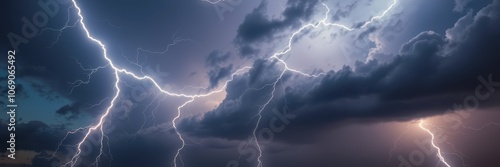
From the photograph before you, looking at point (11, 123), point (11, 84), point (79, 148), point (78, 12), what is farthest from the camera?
point (79, 148)

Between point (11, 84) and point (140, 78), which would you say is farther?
point (140, 78)

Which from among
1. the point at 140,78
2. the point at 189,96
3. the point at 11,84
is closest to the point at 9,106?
the point at 11,84

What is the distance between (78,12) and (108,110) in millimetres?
4419

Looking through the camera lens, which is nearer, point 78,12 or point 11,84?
point 11,84

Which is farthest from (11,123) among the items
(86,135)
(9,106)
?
(86,135)

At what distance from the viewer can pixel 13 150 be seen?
11656 mm

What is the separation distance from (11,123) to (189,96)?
7101 mm

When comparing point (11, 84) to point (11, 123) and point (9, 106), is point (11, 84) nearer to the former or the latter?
point (9, 106)

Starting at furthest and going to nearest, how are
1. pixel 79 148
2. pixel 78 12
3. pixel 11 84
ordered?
pixel 79 148, pixel 78 12, pixel 11 84

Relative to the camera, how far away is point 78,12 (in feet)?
47.1

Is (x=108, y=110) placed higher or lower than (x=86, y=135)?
higher

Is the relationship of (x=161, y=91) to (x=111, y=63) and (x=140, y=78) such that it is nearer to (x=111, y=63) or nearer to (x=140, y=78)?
(x=140, y=78)

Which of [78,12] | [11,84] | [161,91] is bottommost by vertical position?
[11,84]

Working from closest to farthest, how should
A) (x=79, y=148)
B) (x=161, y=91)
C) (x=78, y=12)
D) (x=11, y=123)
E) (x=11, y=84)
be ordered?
(x=11, y=84) < (x=11, y=123) < (x=78, y=12) < (x=79, y=148) < (x=161, y=91)
